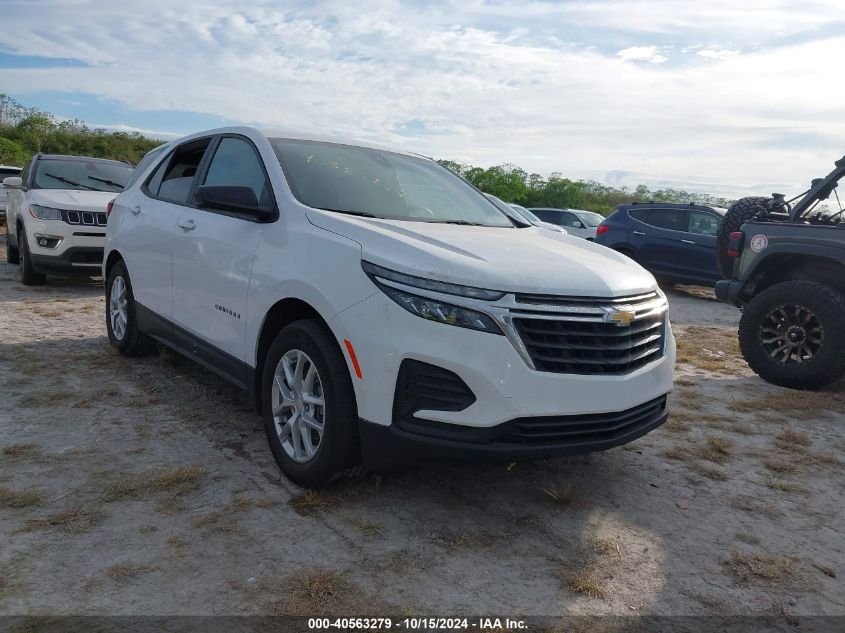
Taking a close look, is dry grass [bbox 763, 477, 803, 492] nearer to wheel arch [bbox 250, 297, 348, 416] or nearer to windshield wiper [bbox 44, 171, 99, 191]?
wheel arch [bbox 250, 297, 348, 416]

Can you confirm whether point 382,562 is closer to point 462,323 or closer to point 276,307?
point 462,323

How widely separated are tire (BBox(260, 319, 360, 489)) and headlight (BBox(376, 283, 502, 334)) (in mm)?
434

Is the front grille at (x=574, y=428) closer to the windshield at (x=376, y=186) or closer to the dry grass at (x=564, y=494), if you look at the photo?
the dry grass at (x=564, y=494)

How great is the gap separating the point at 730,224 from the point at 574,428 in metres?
4.79

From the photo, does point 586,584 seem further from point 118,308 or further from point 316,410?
point 118,308

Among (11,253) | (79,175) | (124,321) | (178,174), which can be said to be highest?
(178,174)

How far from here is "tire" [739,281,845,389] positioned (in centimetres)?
552

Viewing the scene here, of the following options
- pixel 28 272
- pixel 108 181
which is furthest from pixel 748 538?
pixel 108 181

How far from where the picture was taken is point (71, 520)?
9.56ft

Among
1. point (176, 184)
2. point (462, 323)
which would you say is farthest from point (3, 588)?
point (176, 184)

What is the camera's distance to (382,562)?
2.72m

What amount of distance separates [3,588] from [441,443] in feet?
5.33

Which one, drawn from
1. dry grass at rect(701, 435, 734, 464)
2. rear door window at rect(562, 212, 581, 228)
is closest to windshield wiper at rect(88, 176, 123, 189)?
dry grass at rect(701, 435, 734, 464)

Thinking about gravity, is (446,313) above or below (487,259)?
below
